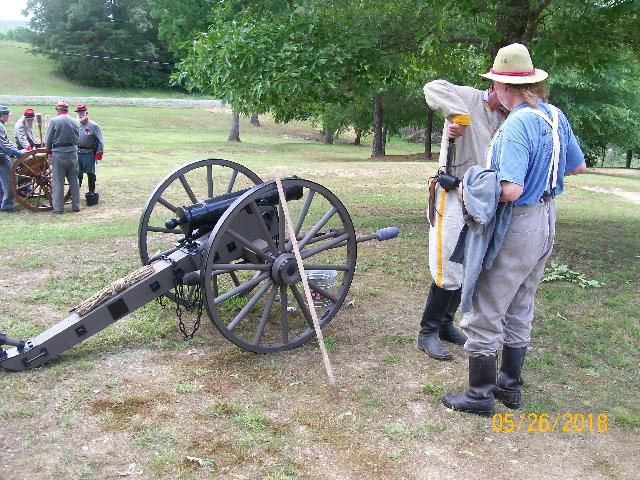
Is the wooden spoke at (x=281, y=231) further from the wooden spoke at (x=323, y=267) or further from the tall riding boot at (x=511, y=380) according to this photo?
the tall riding boot at (x=511, y=380)

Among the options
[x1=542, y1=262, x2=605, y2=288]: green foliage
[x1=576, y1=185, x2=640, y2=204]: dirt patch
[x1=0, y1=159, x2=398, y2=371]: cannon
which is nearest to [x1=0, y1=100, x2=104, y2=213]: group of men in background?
[x1=0, y1=159, x2=398, y2=371]: cannon

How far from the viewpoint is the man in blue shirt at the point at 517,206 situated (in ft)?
11.1

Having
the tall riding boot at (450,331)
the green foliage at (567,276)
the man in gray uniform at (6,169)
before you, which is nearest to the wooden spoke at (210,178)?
the tall riding boot at (450,331)

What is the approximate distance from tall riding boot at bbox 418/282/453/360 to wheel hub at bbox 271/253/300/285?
93 centimetres

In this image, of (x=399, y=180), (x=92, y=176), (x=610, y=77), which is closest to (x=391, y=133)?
(x=610, y=77)

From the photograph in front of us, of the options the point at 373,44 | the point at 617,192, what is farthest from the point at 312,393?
the point at 617,192

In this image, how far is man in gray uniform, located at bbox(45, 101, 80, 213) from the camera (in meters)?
9.91

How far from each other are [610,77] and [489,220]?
23918mm

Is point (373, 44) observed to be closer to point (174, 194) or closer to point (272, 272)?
point (272, 272)

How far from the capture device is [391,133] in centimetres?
3053

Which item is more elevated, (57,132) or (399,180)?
(57,132)

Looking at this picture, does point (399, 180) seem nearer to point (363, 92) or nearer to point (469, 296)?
point (363, 92)

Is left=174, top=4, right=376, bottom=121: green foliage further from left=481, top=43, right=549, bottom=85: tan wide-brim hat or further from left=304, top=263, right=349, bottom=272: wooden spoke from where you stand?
left=481, top=43, right=549, bottom=85: tan wide-brim hat
